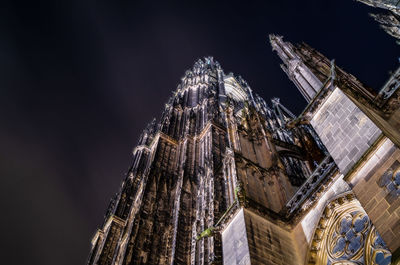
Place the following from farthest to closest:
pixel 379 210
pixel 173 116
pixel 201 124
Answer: pixel 173 116 < pixel 201 124 < pixel 379 210

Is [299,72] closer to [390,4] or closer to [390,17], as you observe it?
[390,4]

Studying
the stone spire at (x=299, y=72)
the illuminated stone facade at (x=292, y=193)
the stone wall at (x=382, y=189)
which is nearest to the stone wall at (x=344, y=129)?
the illuminated stone facade at (x=292, y=193)

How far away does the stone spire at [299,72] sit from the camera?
43.6 feet

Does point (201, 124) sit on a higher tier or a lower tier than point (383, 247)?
lower

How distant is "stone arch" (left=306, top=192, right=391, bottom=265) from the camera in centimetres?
569

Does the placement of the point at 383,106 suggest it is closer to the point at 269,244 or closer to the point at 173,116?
the point at 269,244

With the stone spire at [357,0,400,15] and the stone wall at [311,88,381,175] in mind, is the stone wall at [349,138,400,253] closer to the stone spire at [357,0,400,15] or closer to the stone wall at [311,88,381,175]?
the stone wall at [311,88,381,175]

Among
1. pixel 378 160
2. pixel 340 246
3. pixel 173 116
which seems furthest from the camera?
pixel 173 116

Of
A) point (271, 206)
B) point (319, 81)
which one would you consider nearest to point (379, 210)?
point (271, 206)

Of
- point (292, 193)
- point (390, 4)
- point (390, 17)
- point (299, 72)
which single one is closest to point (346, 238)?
point (292, 193)

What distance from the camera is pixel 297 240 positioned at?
7.61m

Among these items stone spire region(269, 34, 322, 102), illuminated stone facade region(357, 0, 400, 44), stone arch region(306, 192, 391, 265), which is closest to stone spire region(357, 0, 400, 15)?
illuminated stone facade region(357, 0, 400, 44)

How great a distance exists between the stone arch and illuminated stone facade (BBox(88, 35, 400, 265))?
2 centimetres

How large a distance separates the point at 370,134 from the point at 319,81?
7862mm
